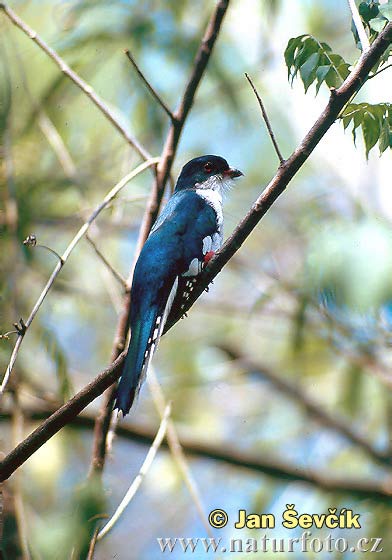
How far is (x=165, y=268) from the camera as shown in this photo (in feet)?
10.3

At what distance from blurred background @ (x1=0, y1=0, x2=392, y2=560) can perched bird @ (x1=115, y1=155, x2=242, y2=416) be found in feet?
0.85

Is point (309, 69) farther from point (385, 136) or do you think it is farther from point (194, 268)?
point (194, 268)

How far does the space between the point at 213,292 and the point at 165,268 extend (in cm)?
383

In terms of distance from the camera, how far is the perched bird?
2.58m

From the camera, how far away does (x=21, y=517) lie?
9.69 feet

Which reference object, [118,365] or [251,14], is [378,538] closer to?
[118,365]

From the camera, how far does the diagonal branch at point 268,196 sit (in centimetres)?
222

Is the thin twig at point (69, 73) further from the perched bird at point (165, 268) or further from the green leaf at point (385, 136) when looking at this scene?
the green leaf at point (385, 136)

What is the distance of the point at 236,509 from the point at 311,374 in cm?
234

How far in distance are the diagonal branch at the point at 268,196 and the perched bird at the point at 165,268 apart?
140 millimetres

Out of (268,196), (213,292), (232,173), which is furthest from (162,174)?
(213,292)

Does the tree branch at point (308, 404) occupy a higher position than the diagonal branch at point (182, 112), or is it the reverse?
the diagonal branch at point (182, 112)

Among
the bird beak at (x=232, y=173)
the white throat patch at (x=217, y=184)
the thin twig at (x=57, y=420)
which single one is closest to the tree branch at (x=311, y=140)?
the thin twig at (x=57, y=420)

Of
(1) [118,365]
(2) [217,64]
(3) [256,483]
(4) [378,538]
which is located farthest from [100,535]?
(2) [217,64]
